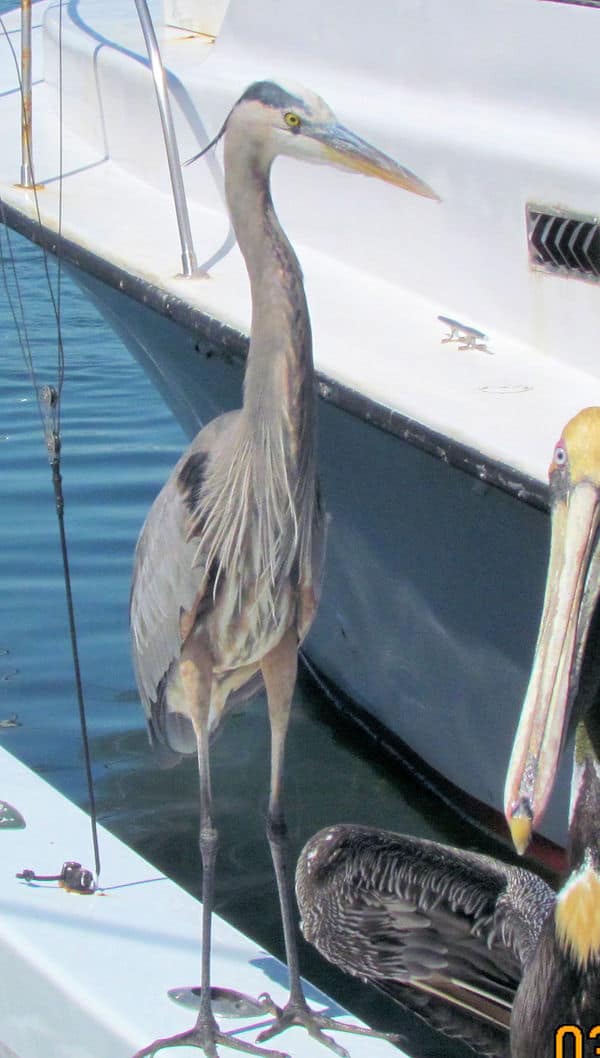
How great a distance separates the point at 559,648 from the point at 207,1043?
1.12 m

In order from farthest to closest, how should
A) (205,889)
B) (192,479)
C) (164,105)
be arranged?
(164,105), (192,479), (205,889)

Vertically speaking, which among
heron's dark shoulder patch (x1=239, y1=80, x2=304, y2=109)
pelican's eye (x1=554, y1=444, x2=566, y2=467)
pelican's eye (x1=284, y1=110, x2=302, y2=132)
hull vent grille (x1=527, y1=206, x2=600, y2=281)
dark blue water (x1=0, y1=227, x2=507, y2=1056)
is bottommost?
dark blue water (x1=0, y1=227, x2=507, y2=1056)

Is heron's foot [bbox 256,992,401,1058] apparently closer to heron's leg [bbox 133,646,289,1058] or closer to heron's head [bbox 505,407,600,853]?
heron's leg [bbox 133,646,289,1058]

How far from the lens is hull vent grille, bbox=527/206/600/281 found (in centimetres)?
361

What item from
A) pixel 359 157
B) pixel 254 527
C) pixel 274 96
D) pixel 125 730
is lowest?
pixel 125 730

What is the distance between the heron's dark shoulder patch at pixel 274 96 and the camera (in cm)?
285

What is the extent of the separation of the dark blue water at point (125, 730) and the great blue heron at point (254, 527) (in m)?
0.48

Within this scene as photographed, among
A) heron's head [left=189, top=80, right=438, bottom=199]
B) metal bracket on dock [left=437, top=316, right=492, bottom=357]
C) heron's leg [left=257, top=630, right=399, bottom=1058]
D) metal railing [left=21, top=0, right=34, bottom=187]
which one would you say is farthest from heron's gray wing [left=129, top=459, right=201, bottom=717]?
metal railing [left=21, top=0, right=34, bottom=187]

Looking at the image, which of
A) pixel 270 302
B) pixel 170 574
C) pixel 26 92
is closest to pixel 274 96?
pixel 270 302

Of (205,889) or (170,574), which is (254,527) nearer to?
(170,574)

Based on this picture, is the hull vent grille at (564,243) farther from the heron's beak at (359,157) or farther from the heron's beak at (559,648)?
the heron's beak at (559,648)

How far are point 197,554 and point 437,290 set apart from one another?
1.35m

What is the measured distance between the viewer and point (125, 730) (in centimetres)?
504

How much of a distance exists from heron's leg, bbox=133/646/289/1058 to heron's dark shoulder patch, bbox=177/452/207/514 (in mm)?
332
